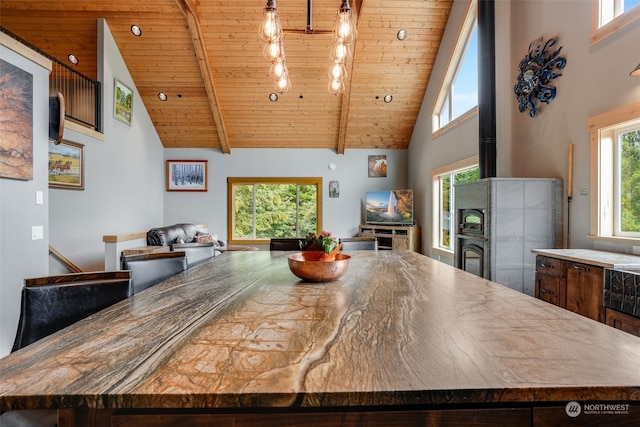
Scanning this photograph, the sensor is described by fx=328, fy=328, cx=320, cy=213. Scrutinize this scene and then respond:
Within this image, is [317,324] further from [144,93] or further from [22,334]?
[144,93]

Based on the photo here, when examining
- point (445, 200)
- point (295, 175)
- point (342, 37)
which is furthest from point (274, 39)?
point (295, 175)

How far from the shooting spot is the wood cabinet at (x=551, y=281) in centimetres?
250

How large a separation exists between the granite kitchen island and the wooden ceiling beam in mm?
4958

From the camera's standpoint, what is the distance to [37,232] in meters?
2.86

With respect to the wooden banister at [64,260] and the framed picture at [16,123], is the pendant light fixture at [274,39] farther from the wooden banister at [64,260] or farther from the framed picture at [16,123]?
the wooden banister at [64,260]

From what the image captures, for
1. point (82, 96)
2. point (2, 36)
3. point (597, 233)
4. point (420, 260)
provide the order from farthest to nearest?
point (82, 96), point (597, 233), point (2, 36), point (420, 260)

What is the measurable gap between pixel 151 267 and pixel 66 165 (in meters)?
3.65

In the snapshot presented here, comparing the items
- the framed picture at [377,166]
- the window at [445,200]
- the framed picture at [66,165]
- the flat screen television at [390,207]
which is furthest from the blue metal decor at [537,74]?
the framed picture at [66,165]

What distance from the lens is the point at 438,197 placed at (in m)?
6.07

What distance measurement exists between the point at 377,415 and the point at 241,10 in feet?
18.8

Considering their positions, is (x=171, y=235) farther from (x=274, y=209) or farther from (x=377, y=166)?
(x=377, y=166)

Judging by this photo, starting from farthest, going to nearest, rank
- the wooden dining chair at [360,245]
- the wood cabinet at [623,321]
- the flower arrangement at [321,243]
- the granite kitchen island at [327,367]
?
the wooden dining chair at [360,245]
the wood cabinet at [623,321]
the flower arrangement at [321,243]
the granite kitchen island at [327,367]

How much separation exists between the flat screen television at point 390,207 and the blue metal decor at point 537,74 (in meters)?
3.15

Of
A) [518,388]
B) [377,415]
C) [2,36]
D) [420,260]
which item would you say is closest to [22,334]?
[377,415]
